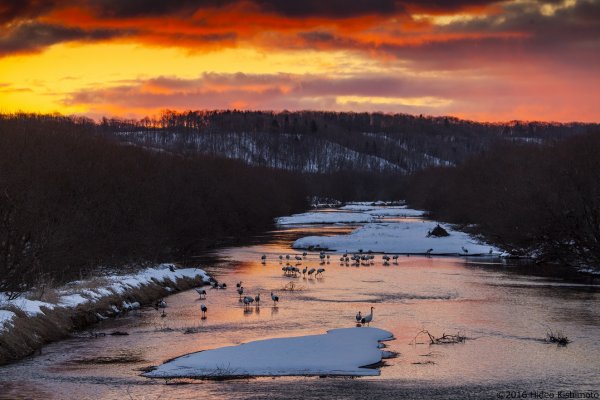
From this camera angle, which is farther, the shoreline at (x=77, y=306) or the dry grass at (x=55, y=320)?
the shoreline at (x=77, y=306)

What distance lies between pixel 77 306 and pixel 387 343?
1366 centimetres

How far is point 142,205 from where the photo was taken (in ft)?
191

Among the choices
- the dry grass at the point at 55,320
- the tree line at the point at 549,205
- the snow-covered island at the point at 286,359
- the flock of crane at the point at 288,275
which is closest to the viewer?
the snow-covered island at the point at 286,359

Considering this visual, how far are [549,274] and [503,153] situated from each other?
64.0 metres

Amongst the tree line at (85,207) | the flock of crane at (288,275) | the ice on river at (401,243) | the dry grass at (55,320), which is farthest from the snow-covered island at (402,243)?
the dry grass at (55,320)

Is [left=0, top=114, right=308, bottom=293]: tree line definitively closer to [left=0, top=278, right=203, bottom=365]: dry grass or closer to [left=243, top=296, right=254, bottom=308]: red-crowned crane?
[left=0, top=278, right=203, bottom=365]: dry grass

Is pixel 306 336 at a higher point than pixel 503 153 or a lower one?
lower

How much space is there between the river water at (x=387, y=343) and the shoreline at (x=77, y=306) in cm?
75

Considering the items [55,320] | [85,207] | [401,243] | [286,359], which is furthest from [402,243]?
[286,359]

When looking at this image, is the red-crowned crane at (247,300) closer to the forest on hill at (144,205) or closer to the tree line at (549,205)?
the forest on hill at (144,205)

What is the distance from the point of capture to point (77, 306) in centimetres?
3247

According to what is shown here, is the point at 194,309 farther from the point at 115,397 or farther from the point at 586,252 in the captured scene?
the point at 586,252

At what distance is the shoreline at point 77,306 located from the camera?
86.5 feet

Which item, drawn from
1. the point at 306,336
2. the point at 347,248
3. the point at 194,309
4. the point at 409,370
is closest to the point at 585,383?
the point at 409,370
